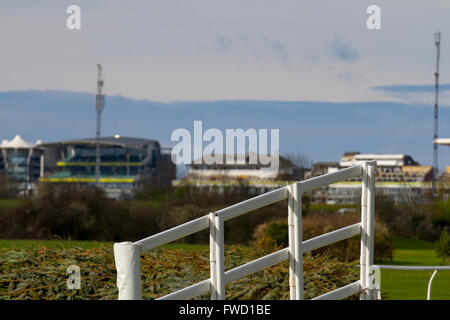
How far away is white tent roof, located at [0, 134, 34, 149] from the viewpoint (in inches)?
7385

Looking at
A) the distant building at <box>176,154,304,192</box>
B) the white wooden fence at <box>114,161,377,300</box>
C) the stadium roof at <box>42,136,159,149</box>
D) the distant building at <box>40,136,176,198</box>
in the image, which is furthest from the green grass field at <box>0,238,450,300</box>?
the stadium roof at <box>42,136,159,149</box>

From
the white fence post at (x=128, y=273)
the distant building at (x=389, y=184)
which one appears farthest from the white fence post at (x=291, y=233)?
the distant building at (x=389, y=184)

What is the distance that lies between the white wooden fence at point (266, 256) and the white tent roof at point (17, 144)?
184 m

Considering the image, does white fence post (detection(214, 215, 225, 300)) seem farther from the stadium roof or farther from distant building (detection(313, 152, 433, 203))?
the stadium roof

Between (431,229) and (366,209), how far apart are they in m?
61.4

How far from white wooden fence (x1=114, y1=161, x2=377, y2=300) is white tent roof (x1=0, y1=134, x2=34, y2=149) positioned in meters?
184

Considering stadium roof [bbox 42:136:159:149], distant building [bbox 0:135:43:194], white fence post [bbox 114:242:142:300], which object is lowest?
distant building [bbox 0:135:43:194]

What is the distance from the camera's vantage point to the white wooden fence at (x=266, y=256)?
464cm

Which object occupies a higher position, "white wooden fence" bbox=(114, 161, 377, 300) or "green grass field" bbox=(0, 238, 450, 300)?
"white wooden fence" bbox=(114, 161, 377, 300)

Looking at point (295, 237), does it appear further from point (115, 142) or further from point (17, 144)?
point (17, 144)

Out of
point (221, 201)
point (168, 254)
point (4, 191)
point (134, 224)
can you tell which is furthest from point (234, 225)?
point (4, 191)

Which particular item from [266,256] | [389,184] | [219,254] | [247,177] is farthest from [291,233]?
[389,184]

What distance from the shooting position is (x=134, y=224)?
52.8m
